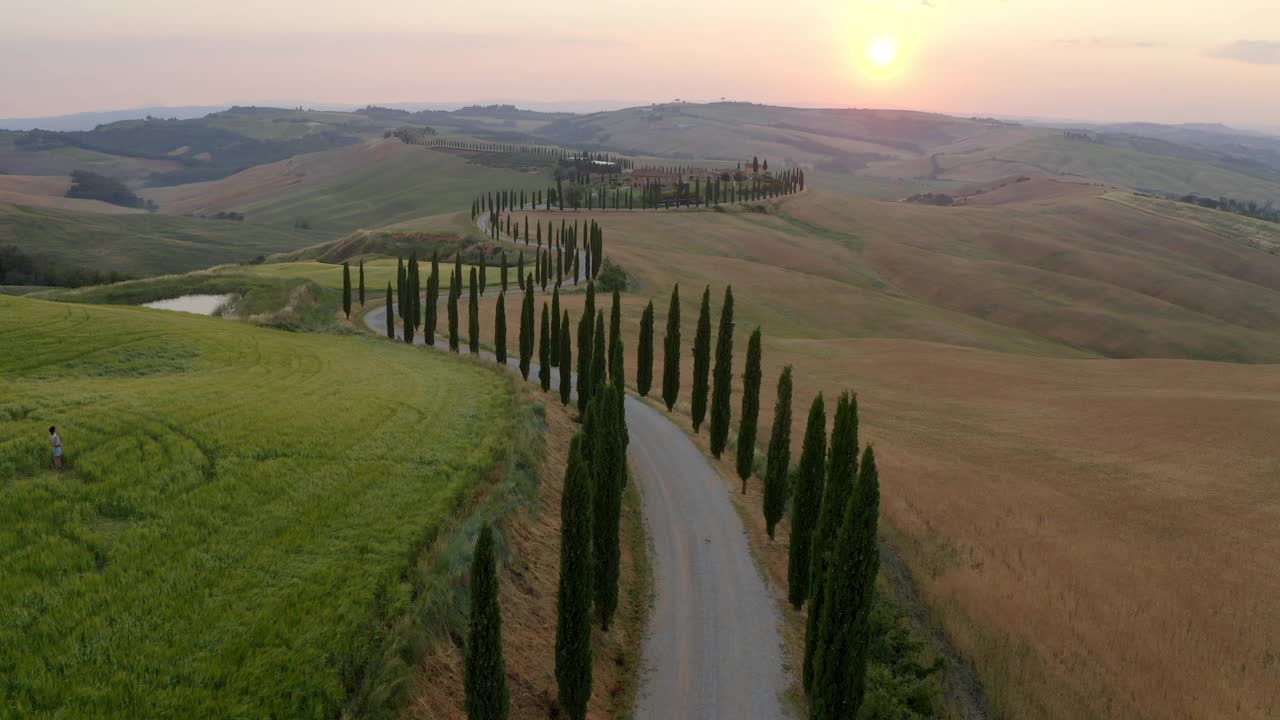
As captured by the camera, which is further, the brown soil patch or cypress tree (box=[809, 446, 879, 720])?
cypress tree (box=[809, 446, 879, 720])

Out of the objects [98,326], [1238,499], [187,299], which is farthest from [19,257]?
[1238,499]

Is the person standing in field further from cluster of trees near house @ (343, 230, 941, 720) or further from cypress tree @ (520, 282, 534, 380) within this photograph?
cypress tree @ (520, 282, 534, 380)

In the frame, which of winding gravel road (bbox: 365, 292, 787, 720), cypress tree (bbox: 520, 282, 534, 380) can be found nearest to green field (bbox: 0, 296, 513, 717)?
winding gravel road (bbox: 365, 292, 787, 720)

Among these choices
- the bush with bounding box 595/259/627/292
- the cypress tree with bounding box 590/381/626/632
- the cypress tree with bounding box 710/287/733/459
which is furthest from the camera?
the bush with bounding box 595/259/627/292

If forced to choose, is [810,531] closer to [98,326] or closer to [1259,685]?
[1259,685]

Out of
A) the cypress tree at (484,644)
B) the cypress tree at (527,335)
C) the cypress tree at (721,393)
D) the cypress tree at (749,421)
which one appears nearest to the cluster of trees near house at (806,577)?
the cypress tree at (484,644)

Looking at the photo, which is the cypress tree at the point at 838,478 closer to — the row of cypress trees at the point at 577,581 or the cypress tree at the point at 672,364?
the row of cypress trees at the point at 577,581
